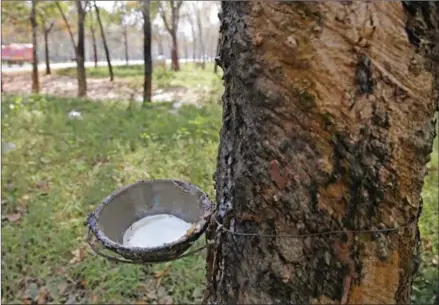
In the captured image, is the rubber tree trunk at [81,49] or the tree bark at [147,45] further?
the rubber tree trunk at [81,49]

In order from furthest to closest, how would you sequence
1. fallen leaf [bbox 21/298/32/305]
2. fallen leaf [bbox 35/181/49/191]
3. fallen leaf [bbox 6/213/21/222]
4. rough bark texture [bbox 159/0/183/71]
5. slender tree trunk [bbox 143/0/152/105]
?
rough bark texture [bbox 159/0/183/71]
slender tree trunk [bbox 143/0/152/105]
fallen leaf [bbox 35/181/49/191]
fallen leaf [bbox 6/213/21/222]
fallen leaf [bbox 21/298/32/305]

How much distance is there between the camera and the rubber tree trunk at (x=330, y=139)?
1.65 ft

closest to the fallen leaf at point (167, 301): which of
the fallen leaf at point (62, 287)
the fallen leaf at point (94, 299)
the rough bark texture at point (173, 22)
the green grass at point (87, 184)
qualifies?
the green grass at point (87, 184)

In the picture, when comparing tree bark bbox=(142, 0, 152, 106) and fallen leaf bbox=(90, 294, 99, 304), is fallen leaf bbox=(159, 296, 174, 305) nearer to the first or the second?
fallen leaf bbox=(90, 294, 99, 304)

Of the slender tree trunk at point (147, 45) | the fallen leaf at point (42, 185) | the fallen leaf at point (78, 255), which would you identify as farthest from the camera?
the slender tree trunk at point (147, 45)

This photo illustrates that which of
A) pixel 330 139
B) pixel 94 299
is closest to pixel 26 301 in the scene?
pixel 94 299

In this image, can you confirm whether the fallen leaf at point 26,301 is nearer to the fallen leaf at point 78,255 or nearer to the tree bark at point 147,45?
the fallen leaf at point 78,255

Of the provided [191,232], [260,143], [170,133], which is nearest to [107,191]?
[170,133]

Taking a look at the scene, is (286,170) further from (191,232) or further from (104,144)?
(104,144)

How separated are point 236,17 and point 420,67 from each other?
24 centimetres

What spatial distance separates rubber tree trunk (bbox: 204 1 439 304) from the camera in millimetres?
502

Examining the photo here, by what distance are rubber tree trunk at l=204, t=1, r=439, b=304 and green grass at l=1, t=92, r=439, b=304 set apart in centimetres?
145

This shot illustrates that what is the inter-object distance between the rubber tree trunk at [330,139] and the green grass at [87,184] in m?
1.45

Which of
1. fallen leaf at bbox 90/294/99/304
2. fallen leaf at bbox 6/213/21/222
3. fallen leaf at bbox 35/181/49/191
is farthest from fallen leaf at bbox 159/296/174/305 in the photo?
fallen leaf at bbox 35/181/49/191
